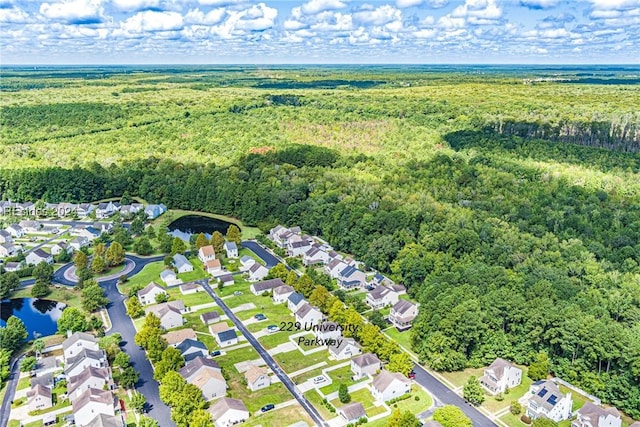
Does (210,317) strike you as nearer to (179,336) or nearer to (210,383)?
(179,336)

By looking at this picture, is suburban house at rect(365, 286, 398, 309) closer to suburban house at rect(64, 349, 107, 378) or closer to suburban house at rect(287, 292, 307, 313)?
suburban house at rect(287, 292, 307, 313)

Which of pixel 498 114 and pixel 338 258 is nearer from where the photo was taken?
pixel 338 258

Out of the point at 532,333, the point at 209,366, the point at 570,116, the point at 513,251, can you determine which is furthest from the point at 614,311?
the point at 570,116

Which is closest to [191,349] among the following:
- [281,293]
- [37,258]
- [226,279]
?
[281,293]

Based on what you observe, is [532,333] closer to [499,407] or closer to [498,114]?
[499,407]

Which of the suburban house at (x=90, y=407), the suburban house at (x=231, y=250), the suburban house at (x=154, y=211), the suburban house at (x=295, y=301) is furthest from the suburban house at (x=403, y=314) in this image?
the suburban house at (x=154, y=211)

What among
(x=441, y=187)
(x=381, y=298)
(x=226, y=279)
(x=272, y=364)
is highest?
(x=441, y=187)

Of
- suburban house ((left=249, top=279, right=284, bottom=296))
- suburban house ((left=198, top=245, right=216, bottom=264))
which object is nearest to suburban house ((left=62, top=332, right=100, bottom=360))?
suburban house ((left=249, top=279, right=284, bottom=296))
